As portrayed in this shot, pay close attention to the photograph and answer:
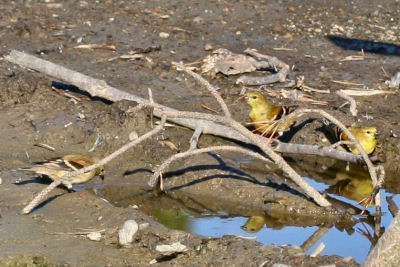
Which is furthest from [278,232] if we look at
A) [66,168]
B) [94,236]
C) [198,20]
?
[198,20]

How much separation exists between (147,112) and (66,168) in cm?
160

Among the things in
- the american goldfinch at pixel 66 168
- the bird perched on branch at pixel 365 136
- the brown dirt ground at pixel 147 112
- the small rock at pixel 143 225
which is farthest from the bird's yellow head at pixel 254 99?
the small rock at pixel 143 225

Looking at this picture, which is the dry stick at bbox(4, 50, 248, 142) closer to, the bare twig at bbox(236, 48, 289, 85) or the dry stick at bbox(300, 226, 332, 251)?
the bare twig at bbox(236, 48, 289, 85)

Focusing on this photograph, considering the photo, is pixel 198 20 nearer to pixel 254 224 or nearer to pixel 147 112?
pixel 147 112

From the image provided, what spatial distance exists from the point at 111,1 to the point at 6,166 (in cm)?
617

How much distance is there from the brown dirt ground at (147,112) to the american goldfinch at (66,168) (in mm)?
144

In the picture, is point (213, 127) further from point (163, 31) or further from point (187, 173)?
point (163, 31)

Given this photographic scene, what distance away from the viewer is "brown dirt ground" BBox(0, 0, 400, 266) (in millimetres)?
7016

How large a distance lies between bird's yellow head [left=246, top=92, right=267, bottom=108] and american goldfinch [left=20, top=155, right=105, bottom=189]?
2.14m

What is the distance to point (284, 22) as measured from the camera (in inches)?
551

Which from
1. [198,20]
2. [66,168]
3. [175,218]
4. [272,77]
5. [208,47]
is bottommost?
[198,20]

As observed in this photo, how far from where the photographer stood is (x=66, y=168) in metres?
8.47

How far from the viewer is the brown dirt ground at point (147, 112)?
7016 millimetres

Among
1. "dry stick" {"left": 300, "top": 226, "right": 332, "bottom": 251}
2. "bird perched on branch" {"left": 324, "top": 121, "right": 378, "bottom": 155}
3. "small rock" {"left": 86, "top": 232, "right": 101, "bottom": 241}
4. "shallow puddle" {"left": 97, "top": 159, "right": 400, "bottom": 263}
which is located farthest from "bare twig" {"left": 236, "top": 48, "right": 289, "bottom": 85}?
"small rock" {"left": 86, "top": 232, "right": 101, "bottom": 241}
